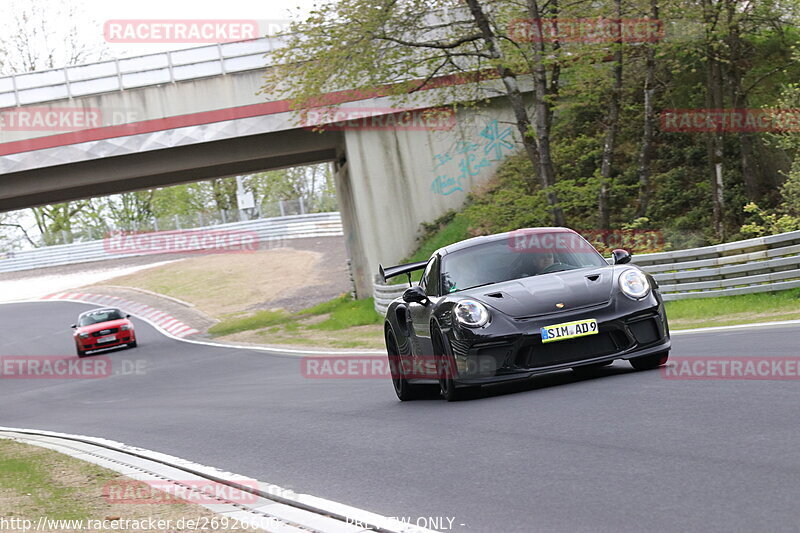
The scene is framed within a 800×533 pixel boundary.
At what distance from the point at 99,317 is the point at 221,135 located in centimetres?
719

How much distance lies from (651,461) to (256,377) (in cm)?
1328

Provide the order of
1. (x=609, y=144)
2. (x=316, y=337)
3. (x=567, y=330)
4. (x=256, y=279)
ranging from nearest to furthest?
(x=567, y=330), (x=609, y=144), (x=316, y=337), (x=256, y=279)

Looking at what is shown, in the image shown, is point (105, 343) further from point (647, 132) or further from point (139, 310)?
point (647, 132)

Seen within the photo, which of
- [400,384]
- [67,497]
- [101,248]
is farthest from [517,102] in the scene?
[101,248]

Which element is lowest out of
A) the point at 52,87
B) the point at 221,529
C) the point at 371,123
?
the point at 221,529

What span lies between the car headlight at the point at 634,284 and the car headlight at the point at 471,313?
116cm

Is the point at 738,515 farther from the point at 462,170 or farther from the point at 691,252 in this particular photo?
Result: the point at 462,170

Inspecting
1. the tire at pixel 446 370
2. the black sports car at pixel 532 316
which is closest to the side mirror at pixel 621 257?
the black sports car at pixel 532 316

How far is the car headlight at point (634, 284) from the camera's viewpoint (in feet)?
29.1

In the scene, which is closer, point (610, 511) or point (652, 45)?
point (610, 511)

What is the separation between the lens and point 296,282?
51.6 m

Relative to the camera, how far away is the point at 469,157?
3316 centimetres

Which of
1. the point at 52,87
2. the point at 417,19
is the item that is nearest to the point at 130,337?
the point at 52,87

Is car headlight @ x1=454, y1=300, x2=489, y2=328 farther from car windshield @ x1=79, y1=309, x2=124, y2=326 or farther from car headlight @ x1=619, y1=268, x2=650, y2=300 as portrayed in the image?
car windshield @ x1=79, y1=309, x2=124, y2=326
